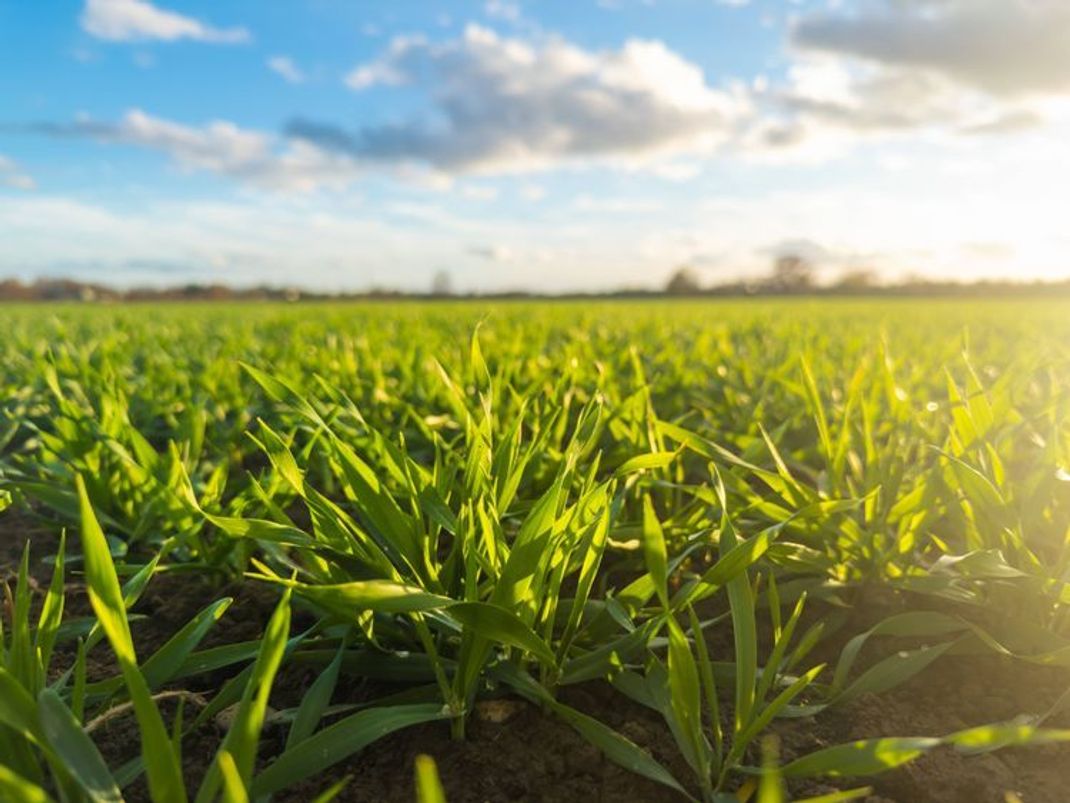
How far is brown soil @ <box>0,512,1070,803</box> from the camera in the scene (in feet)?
3.16

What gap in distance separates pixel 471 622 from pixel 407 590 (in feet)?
0.28

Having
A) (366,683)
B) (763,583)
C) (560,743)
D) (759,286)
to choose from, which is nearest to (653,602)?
(763,583)

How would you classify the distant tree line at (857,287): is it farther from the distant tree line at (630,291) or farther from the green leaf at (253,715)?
the green leaf at (253,715)

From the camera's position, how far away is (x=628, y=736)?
1.05 metres

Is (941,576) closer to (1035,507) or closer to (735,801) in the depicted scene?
(1035,507)

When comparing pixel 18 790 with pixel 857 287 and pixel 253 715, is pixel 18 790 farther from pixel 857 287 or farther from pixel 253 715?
pixel 857 287

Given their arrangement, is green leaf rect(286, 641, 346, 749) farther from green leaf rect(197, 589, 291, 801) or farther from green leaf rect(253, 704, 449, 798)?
green leaf rect(197, 589, 291, 801)

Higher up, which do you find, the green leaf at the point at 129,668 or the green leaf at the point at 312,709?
the green leaf at the point at 129,668

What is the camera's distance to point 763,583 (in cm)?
142

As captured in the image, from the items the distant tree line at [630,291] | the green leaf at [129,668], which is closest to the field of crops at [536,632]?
the green leaf at [129,668]

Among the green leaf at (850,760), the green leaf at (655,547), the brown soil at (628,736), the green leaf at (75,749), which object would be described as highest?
the green leaf at (655,547)

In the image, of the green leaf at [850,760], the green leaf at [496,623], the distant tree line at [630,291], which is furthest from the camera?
the distant tree line at [630,291]

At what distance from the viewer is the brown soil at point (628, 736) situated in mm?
963

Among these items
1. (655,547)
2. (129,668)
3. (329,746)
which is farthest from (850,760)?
(129,668)
